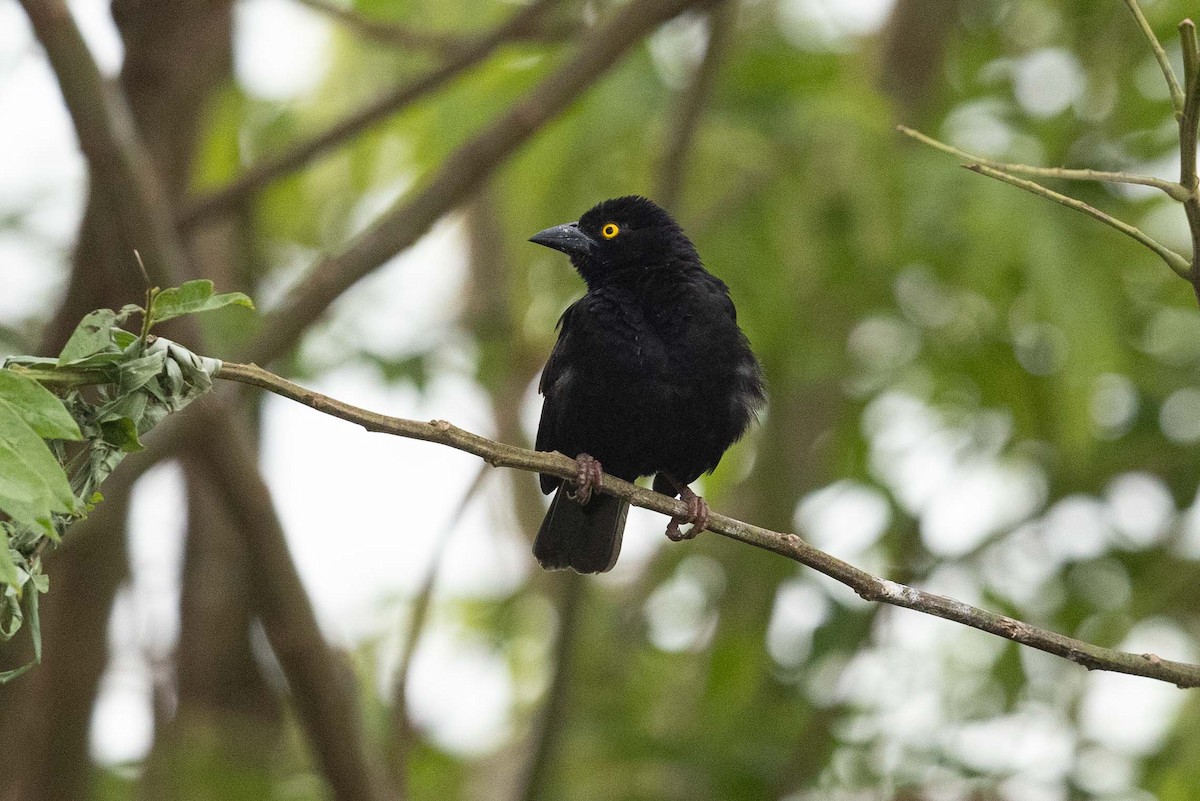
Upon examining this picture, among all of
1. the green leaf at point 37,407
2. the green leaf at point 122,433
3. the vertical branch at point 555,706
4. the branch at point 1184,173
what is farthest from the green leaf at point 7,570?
the vertical branch at point 555,706

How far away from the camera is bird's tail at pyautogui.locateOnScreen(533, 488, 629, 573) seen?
167 inches

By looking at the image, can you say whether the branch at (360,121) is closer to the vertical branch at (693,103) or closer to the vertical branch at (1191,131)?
the vertical branch at (693,103)

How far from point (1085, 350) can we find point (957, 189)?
0.74 m

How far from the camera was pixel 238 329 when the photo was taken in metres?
4.86

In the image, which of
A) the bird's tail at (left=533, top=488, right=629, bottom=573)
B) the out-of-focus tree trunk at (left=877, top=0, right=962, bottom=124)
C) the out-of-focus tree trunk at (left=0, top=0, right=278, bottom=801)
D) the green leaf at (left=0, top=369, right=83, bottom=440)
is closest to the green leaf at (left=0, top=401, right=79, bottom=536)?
the green leaf at (left=0, top=369, right=83, bottom=440)

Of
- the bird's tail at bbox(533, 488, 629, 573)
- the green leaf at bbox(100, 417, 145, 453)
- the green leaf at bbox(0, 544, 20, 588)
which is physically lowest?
the green leaf at bbox(0, 544, 20, 588)

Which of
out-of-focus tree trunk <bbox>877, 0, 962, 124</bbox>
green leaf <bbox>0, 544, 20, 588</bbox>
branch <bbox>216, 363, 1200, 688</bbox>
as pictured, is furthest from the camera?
out-of-focus tree trunk <bbox>877, 0, 962, 124</bbox>

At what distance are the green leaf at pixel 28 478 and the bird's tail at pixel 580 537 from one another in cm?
261

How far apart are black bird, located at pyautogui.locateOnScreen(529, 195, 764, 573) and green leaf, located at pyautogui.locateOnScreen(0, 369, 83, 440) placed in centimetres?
241

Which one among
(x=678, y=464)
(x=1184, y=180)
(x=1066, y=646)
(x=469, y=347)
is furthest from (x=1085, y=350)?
(x=469, y=347)

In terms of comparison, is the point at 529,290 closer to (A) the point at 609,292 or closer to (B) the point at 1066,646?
(A) the point at 609,292

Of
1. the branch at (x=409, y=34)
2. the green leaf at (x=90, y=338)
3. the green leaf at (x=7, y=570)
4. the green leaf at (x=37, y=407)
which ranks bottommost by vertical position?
the green leaf at (x=7, y=570)

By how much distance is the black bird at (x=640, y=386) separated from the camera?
13.5ft

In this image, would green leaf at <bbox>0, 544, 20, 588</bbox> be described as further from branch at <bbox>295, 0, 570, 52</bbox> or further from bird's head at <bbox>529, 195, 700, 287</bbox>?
branch at <bbox>295, 0, 570, 52</bbox>
